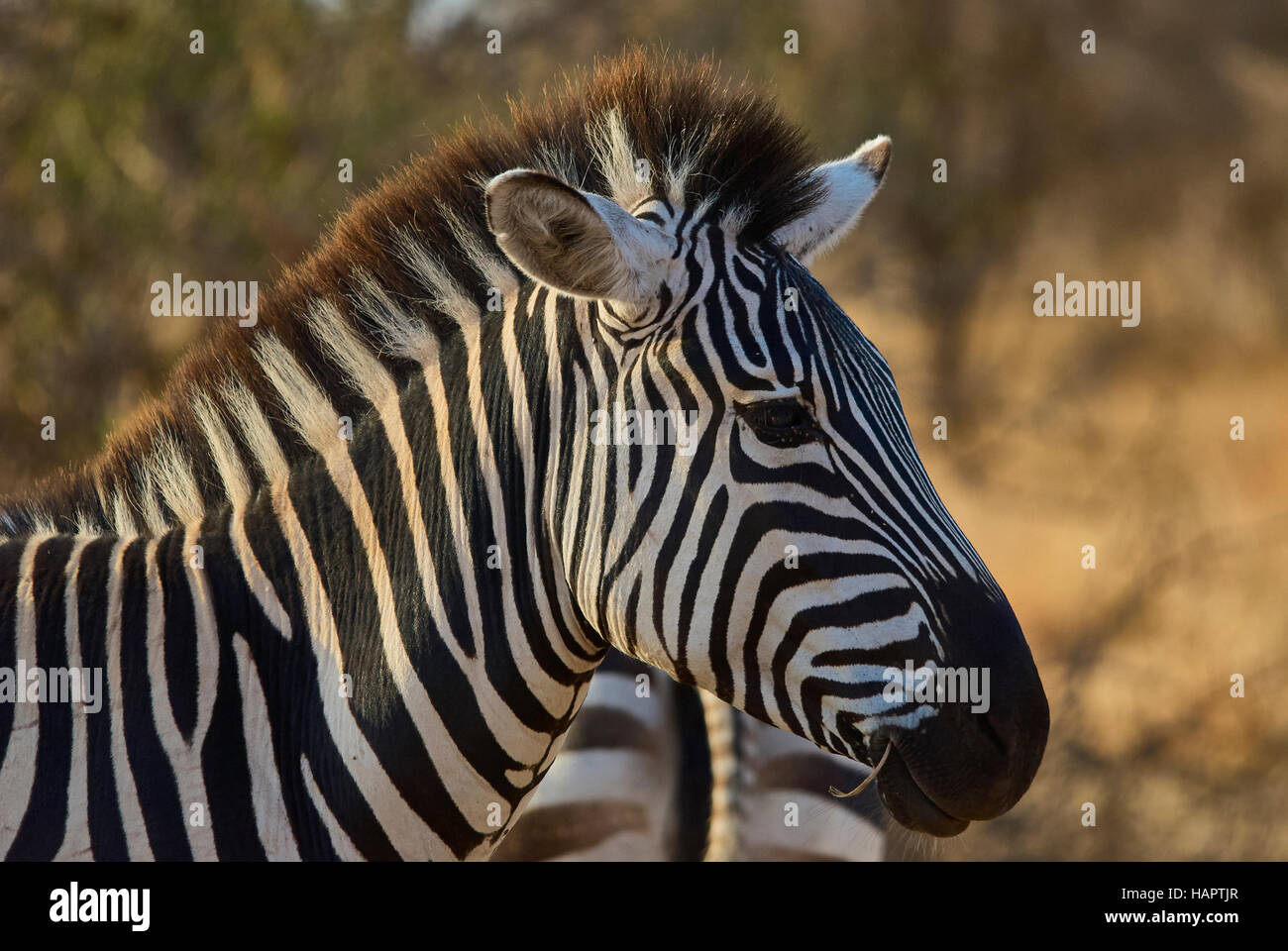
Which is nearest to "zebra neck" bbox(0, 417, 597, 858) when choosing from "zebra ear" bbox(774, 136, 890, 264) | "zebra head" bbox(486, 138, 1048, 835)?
"zebra head" bbox(486, 138, 1048, 835)

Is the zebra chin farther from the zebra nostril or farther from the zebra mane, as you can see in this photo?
the zebra mane

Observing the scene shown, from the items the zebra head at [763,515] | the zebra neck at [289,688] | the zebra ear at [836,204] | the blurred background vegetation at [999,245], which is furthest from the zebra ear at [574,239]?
the blurred background vegetation at [999,245]

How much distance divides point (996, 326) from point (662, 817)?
50.8ft

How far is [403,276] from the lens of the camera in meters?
3.20

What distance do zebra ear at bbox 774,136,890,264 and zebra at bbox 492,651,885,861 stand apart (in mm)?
2274

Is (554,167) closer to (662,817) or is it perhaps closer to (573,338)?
(573,338)

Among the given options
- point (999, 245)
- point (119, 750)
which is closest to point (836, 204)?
point (119, 750)

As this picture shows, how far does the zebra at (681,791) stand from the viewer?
493 centimetres

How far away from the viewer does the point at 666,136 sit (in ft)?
10.3

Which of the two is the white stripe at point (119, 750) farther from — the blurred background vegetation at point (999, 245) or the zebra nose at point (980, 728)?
the blurred background vegetation at point (999, 245)

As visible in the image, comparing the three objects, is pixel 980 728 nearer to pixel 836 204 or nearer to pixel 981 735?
pixel 981 735

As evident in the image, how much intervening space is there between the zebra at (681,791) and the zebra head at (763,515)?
2196 mm

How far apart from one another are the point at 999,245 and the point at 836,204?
16597mm
